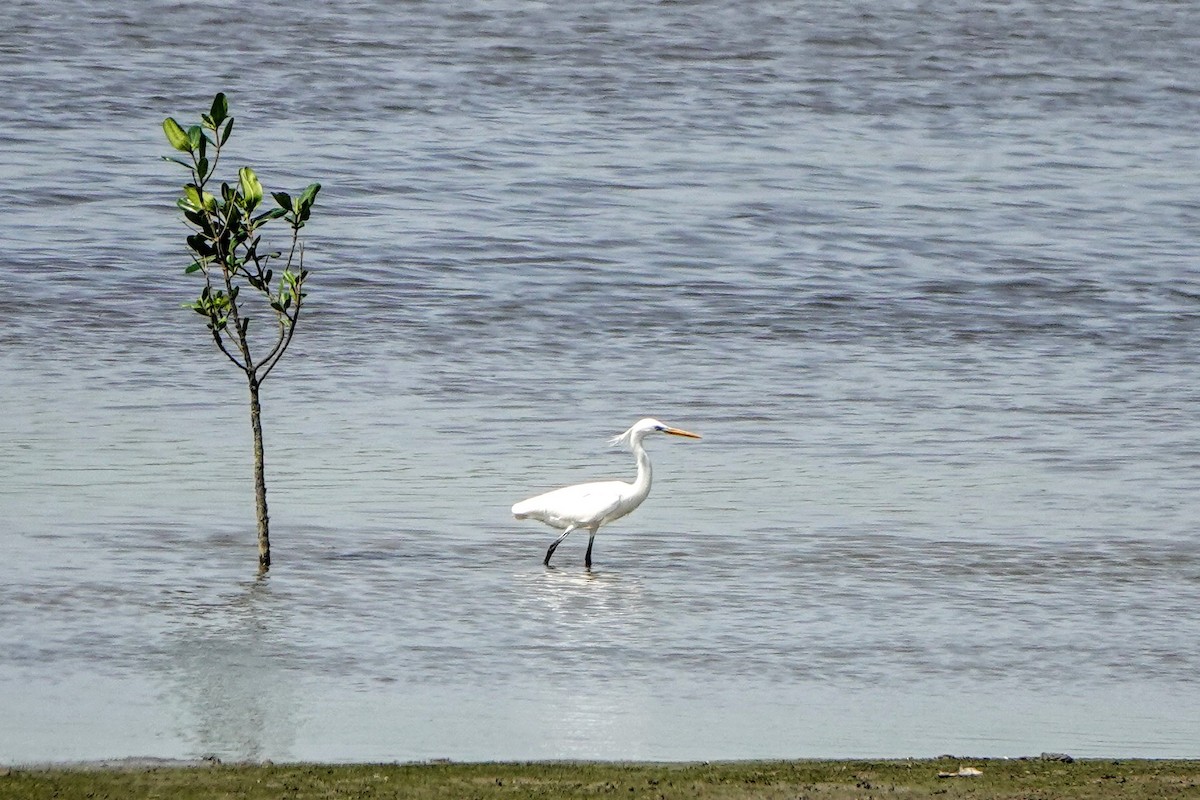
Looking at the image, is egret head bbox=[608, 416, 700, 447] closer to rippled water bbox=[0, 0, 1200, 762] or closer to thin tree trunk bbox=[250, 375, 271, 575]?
rippled water bbox=[0, 0, 1200, 762]

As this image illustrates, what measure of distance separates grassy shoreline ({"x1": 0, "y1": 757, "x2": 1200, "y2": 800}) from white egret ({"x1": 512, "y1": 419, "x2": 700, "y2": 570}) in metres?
4.28

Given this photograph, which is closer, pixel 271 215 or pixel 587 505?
pixel 271 215

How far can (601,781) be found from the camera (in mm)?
6977

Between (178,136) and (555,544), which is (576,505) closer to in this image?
(555,544)

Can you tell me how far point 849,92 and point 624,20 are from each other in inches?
195

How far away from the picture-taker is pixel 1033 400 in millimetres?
16234

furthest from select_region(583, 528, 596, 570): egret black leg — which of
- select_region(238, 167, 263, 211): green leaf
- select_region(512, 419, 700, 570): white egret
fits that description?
select_region(238, 167, 263, 211): green leaf

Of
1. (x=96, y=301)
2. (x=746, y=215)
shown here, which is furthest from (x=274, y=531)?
(x=746, y=215)

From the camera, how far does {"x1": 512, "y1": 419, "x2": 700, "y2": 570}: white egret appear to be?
37.9 feet

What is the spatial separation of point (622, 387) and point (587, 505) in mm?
5042

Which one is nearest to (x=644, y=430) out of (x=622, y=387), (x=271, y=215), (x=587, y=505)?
(x=587, y=505)

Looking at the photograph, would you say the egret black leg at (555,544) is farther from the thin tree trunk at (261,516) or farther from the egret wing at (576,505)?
the thin tree trunk at (261,516)

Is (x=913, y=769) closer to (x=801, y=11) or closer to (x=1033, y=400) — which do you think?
(x=1033, y=400)

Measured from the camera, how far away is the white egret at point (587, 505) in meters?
11.5
